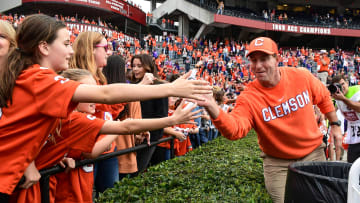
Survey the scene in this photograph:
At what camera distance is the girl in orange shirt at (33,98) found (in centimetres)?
167

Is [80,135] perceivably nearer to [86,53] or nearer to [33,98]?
[33,98]

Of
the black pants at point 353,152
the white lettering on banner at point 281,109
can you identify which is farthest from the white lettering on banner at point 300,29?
the white lettering on banner at point 281,109

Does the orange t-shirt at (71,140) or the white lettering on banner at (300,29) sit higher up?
the white lettering on banner at (300,29)

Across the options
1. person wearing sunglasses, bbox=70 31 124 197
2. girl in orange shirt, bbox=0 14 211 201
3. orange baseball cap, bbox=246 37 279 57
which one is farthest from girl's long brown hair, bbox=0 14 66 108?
orange baseball cap, bbox=246 37 279 57

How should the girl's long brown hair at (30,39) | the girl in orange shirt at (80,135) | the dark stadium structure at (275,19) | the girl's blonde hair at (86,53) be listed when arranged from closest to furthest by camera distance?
1. the girl's long brown hair at (30,39)
2. the girl in orange shirt at (80,135)
3. the girl's blonde hair at (86,53)
4. the dark stadium structure at (275,19)

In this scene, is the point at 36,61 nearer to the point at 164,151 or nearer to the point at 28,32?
the point at 28,32

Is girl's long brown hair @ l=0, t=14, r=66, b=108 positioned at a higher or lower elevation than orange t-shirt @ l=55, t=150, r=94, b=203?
higher

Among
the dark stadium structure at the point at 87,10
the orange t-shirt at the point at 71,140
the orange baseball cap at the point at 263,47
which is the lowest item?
the orange t-shirt at the point at 71,140

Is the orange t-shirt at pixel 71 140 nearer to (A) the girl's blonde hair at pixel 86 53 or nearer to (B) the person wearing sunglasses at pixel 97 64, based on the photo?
(B) the person wearing sunglasses at pixel 97 64

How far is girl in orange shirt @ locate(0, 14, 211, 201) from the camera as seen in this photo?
5.49ft

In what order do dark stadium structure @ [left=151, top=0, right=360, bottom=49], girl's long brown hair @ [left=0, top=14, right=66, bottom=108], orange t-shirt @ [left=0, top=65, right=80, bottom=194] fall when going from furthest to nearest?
1. dark stadium structure @ [left=151, top=0, right=360, bottom=49]
2. girl's long brown hair @ [left=0, top=14, right=66, bottom=108]
3. orange t-shirt @ [left=0, top=65, right=80, bottom=194]

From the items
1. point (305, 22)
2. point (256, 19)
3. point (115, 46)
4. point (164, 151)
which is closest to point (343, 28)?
point (305, 22)

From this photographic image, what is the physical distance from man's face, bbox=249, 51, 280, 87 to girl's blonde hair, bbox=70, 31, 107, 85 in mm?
1707

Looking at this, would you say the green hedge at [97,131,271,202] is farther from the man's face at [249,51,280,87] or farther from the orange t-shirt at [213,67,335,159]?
the man's face at [249,51,280,87]
